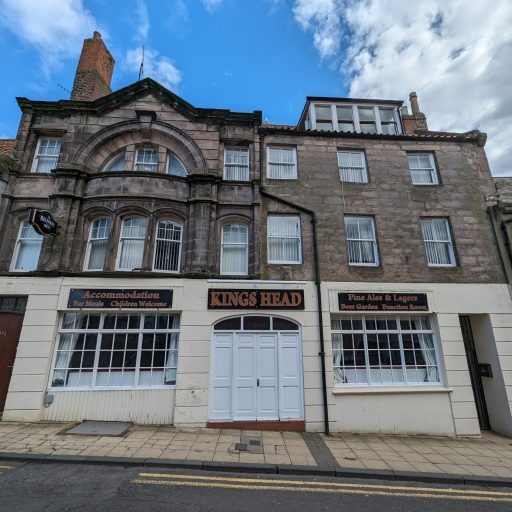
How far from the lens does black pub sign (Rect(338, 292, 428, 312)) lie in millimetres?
9789

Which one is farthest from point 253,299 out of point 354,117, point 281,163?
point 354,117

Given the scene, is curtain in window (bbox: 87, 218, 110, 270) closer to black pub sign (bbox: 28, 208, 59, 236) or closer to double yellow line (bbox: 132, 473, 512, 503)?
black pub sign (bbox: 28, 208, 59, 236)

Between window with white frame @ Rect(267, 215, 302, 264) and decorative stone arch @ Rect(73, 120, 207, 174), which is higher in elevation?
decorative stone arch @ Rect(73, 120, 207, 174)

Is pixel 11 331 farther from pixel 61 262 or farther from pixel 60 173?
pixel 60 173

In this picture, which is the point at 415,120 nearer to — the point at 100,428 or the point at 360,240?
the point at 360,240

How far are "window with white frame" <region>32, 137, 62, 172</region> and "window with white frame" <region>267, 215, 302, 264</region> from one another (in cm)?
889

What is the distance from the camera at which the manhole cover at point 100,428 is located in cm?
753

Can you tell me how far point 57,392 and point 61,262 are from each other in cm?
415

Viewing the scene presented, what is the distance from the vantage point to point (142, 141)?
11320mm

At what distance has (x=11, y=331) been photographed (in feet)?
29.8

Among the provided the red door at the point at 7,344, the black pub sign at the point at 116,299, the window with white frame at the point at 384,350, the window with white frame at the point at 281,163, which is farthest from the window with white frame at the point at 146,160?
the window with white frame at the point at 384,350

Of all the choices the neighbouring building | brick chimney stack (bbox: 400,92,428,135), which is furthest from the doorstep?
brick chimney stack (bbox: 400,92,428,135)

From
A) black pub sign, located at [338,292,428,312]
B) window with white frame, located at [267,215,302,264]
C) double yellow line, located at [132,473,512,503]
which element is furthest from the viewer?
window with white frame, located at [267,215,302,264]

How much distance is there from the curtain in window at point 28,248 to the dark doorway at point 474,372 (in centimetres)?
1589
